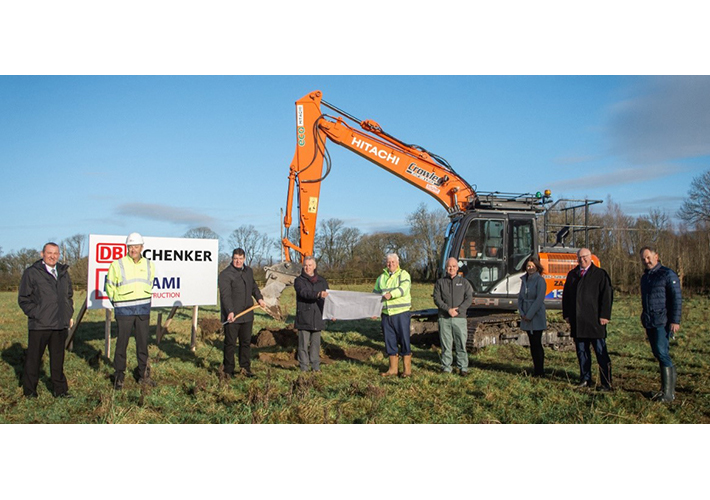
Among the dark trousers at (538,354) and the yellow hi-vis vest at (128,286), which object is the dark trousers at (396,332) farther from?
the yellow hi-vis vest at (128,286)

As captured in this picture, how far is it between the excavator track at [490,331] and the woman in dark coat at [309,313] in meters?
3.26

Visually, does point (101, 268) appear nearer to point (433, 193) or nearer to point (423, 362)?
point (423, 362)

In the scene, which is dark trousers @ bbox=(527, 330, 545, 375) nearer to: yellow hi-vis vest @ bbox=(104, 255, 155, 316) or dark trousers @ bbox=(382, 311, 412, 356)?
dark trousers @ bbox=(382, 311, 412, 356)

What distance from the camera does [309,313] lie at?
7547 millimetres

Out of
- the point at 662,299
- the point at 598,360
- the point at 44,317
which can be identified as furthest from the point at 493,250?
the point at 44,317

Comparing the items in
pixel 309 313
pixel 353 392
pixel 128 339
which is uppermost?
pixel 309 313

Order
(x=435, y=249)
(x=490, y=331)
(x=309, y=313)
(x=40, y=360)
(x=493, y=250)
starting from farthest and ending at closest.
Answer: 1. (x=435, y=249)
2. (x=493, y=250)
3. (x=490, y=331)
4. (x=309, y=313)
5. (x=40, y=360)

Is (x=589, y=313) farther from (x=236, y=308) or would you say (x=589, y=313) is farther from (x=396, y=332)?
(x=236, y=308)

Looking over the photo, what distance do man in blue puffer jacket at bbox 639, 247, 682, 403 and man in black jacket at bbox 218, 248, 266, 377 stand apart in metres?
5.48

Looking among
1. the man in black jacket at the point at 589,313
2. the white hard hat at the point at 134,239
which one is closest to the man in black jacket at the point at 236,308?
the white hard hat at the point at 134,239

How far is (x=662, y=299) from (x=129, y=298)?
22.7 ft

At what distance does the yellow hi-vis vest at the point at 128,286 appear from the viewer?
662cm

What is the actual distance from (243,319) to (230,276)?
2.28 feet

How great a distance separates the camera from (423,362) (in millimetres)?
8594
